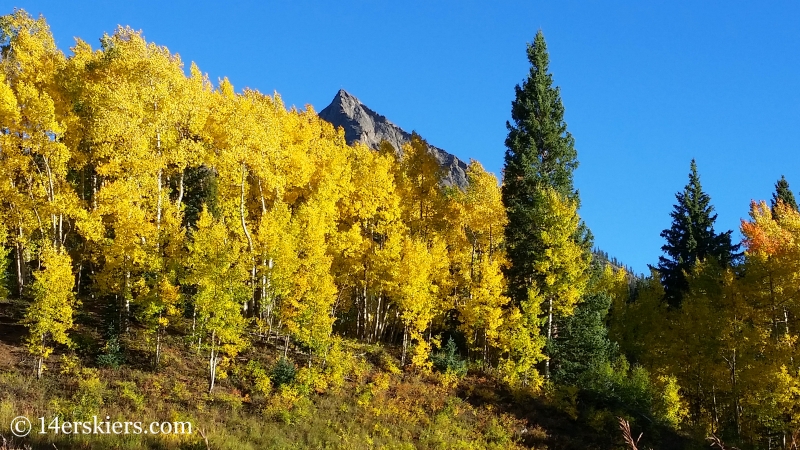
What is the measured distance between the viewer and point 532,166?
37031 millimetres

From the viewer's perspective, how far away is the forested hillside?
2531 cm

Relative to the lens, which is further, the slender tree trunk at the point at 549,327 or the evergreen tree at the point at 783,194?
the evergreen tree at the point at 783,194

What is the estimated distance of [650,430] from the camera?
1222 inches

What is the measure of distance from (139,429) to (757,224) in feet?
142

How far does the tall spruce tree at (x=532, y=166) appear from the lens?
117 ft

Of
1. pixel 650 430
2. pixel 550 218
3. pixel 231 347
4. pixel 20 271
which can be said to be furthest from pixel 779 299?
pixel 20 271

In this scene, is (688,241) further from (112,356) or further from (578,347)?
(112,356)

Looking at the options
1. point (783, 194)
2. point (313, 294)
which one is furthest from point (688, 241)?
point (313, 294)

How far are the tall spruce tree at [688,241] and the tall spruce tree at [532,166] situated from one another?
14792 millimetres

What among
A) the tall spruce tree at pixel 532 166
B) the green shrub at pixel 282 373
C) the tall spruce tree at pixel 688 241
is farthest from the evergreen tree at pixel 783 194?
the green shrub at pixel 282 373

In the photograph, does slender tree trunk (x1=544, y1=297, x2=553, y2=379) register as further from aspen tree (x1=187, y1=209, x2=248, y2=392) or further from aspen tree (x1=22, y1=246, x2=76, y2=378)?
aspen tree (x1=22, y1=246, x2=76, y2=378)

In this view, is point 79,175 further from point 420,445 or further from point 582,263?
point 582,263

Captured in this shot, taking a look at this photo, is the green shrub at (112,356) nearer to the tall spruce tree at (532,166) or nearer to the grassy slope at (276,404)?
the grassy slope at (276,404)

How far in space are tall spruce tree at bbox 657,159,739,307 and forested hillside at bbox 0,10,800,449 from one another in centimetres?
773
